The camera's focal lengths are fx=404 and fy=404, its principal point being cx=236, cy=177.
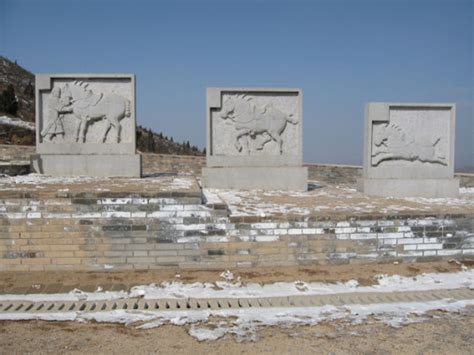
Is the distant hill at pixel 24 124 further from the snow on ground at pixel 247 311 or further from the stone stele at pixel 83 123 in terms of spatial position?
the snow on ground at pixel 247 311

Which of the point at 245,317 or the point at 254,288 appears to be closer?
the point at 245,317

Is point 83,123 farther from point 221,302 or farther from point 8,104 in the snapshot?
point 8,104

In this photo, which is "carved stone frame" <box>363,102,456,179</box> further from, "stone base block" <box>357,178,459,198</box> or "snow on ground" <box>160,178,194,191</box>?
"snow on ground" <box>160,178,194,191</box>

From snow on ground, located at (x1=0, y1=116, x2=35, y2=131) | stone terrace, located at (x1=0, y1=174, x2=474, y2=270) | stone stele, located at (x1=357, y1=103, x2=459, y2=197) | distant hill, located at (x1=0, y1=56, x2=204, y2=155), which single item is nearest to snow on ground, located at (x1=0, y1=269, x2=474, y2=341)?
stone terrace, located at (x1=0, y1=174, x2=474, y2=270)

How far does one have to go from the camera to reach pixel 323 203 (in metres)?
7.43

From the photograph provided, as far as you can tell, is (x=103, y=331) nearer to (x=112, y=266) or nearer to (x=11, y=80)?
(x=112, y=266)

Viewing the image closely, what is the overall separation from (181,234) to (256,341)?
238cm

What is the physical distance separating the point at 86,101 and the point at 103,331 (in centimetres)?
709

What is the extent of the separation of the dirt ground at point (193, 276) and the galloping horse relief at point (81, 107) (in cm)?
507

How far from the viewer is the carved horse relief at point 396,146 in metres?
9.41

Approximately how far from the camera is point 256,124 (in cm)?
962

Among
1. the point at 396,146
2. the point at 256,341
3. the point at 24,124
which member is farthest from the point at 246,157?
the point at 24,124

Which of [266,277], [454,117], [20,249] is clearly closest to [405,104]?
[454,117]

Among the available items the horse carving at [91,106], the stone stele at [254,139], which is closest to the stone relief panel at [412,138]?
the stone stele at [254,139]
